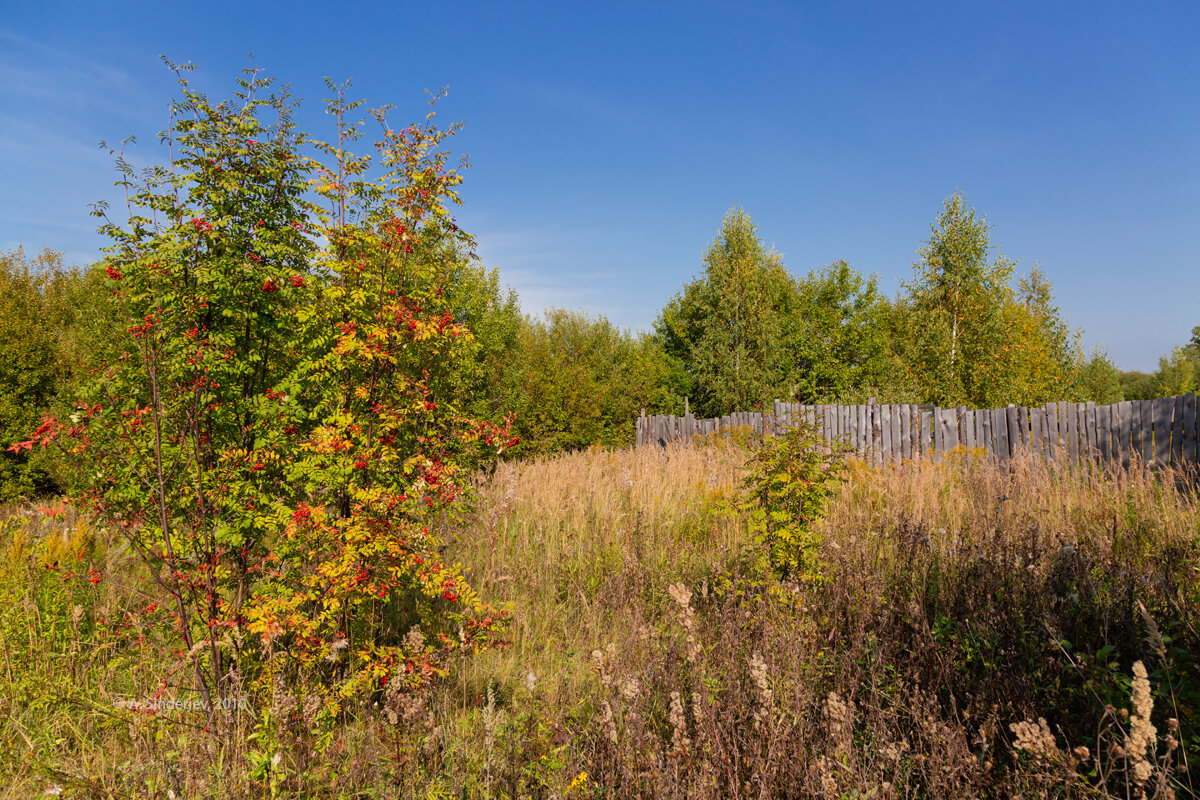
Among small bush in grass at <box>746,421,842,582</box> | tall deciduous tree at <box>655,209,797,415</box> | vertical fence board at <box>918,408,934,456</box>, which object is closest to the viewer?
small bush in grass at <box>746,421,842,582</box>

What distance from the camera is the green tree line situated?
1645 cm

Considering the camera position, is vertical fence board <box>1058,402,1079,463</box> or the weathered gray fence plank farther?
vertical fence board <box>1058,402,1079,463</box>

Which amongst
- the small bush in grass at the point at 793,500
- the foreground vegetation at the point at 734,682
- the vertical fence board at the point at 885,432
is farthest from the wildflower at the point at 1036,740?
the vertical fence board at the point at 885,432

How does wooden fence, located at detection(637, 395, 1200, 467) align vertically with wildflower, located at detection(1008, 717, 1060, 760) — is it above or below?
above

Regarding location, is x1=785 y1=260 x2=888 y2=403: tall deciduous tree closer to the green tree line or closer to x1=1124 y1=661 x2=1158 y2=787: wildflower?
the green tree line

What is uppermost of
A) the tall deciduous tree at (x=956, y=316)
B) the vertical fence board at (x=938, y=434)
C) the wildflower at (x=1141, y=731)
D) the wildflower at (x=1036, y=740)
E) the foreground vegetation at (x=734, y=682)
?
the tall deciduous tree at (x=956, y=316)

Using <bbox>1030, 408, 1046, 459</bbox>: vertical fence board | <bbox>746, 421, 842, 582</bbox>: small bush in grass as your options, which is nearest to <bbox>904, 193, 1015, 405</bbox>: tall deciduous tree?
<bbox>1030, 408, 1046, 459</bbox>: vertical fence board

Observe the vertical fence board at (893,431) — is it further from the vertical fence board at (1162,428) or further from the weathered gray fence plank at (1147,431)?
the vertical fence board at (1162,428)

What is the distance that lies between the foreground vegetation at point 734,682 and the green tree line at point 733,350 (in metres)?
9.02

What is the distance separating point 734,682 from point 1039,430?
9301 millimetres

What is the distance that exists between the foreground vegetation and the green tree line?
9.02 m

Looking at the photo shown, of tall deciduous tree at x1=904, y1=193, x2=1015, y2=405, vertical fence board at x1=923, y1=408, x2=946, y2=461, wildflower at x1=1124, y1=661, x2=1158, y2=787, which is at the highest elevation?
tall deciduous tree at x1=904, y1=193, x2=1015, y2=405

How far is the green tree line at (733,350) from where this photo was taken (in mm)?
16453

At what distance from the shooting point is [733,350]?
2344 centimetres
